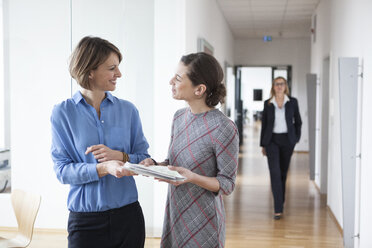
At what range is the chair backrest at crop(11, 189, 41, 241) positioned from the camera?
203 centimetres

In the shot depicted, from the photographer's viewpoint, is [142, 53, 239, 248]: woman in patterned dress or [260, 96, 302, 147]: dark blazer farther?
[260, 96, 302, 147]: dark blazer

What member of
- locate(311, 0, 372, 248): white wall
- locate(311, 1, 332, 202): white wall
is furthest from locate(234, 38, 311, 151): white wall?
locate(311, 0, 372, 248): white wall

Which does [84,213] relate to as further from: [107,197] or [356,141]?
[356,141]

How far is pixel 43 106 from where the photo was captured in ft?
7.13

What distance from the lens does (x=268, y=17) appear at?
9.92 meters

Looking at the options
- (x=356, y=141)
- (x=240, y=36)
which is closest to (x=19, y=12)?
(x=356, y=141)

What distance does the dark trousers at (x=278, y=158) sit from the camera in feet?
17.5

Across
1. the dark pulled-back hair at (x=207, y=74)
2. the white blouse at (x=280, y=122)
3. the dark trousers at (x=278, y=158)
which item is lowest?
the dark trousers at (x=278, y=158)

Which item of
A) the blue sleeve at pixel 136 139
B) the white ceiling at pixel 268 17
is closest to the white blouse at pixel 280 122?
the white ceiling at pixel 268 17

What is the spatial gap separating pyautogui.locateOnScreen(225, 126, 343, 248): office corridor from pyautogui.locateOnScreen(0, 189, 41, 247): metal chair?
2.62 m

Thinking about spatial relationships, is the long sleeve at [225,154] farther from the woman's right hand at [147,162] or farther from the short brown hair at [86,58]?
the short brown hair at [86,58]

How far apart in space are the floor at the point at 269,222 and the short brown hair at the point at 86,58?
812 mm

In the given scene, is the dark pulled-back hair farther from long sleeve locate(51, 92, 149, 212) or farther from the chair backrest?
the chair backrest

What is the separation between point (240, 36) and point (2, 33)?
11.7 meters
